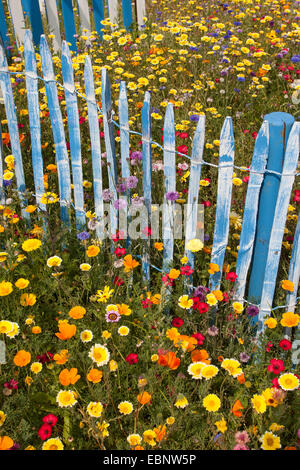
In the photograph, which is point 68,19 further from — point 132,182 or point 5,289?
point 5,289

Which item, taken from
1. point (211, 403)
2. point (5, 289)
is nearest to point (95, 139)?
point (5, 289)

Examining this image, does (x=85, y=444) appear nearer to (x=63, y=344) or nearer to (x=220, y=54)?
(x=63, y=344)

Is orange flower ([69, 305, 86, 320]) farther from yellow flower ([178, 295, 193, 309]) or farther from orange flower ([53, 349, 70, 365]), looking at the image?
yellow flower ([178, 295, 193, 309])

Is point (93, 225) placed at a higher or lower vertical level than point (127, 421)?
higher

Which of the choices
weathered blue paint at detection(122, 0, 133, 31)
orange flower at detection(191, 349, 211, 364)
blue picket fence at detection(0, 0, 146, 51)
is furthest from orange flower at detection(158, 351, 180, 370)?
weathered blue paint at detection(122, 0, 133, 31)

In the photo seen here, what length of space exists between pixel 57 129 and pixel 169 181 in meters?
0.91

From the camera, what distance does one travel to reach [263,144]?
1.86 metres

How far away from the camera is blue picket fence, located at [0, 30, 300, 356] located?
1909 mm

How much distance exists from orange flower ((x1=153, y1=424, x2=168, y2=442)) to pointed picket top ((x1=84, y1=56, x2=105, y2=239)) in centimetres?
129

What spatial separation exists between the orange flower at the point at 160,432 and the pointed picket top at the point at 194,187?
86cm

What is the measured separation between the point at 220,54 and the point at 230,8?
6.34ft

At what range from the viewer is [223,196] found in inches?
82.0

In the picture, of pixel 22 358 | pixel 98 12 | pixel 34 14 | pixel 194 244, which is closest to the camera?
pixel 22 358
